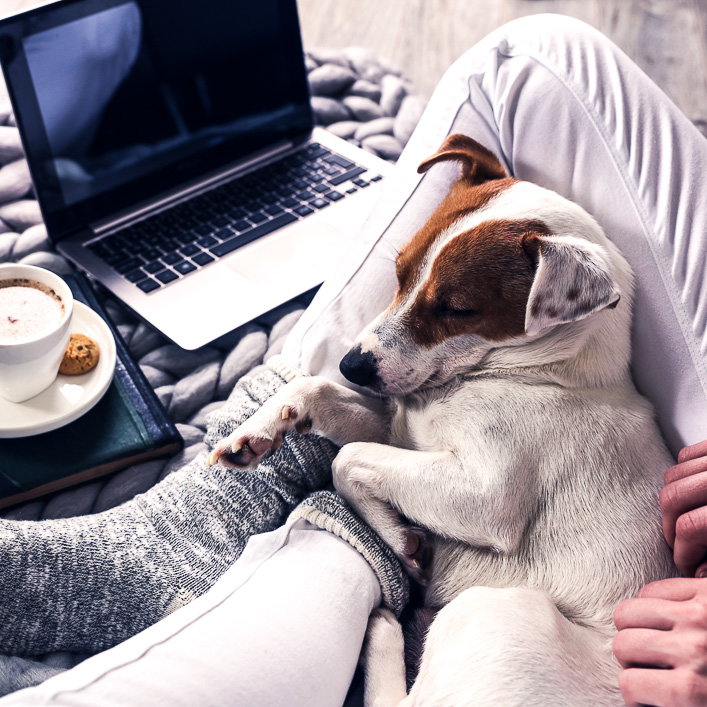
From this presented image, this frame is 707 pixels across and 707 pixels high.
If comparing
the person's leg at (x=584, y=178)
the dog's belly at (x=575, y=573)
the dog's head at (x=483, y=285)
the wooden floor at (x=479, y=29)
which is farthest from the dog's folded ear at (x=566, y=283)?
the wooden floor at (x=479, y=29)

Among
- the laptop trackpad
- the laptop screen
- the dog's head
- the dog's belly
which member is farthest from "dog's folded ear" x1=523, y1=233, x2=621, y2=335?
the laptop screen

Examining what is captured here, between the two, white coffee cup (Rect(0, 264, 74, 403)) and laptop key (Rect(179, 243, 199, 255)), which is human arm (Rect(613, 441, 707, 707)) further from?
laptop key (Rect(179, 243, 199, 255))

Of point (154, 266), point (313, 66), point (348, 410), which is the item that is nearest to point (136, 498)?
point (348, 410)

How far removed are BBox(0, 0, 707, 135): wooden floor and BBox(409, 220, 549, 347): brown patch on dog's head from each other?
1988 millimetres

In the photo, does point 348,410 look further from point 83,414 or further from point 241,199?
point 241,199

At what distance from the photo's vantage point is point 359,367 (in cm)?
129

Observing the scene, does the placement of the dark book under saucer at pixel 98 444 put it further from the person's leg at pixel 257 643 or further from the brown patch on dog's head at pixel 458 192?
the brown patch on dog's head at pixel 458 192

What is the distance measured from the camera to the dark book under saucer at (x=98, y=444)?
52.5 inches

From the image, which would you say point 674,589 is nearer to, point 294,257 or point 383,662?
point 383,662

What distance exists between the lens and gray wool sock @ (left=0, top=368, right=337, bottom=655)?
3.80 ft

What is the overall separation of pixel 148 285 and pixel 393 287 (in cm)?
60

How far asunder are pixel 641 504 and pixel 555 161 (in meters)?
0.66

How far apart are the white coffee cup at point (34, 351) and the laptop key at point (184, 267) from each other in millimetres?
478

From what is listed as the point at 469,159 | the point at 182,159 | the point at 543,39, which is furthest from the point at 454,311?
the point at 182,159
